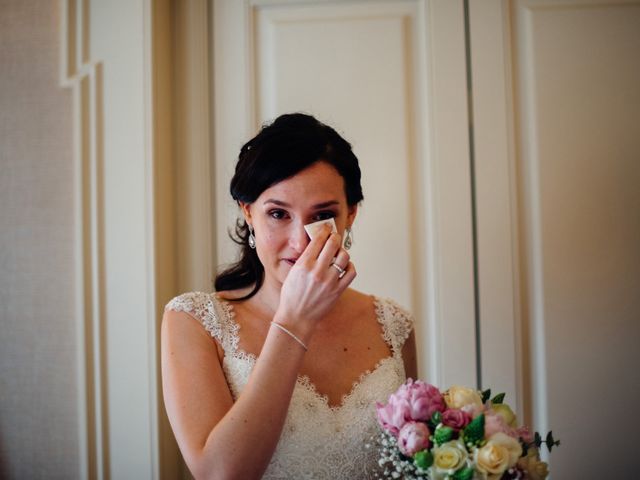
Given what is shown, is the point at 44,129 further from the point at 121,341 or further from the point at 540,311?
the point at 540,311

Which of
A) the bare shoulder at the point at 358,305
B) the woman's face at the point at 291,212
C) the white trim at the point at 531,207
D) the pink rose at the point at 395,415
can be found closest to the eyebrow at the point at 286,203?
the woman's face at the point at 291,212

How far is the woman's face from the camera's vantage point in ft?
3.92

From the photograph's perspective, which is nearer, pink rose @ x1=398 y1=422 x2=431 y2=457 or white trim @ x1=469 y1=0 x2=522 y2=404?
pink rose @ x1=398 y1=422 x2=431 y2=457

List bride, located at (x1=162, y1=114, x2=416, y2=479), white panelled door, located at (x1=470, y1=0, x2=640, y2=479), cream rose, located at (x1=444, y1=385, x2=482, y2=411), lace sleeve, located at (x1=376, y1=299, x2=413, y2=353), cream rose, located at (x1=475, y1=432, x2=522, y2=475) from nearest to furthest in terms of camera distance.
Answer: cream rose, located at (x1=475, y1=432, x2=522, y2=475) → cream rose, located at (x1=444, y1=385, x2=482, y2=411) → bride, located at (x1=162, y1=114, x2=416, y2=479) → lace sleeve, located at (x1=376, y1=299, x2=413, y2=353) → white panelled door, located at (x1=470, y1=0, x2=640, y2=479)

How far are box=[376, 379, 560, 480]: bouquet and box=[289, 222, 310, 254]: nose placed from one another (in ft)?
1.48

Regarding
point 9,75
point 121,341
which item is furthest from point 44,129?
point 121,341

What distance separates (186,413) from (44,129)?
1.28 metres

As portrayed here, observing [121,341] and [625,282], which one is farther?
[625,282]

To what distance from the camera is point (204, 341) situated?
3.94 ft

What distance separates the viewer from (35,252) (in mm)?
1704

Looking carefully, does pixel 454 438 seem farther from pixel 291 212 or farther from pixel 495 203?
pixel 495 203

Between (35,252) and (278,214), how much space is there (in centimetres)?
107

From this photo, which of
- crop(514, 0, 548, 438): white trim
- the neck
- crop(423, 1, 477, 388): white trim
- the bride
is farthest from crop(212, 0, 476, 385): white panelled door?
the neck

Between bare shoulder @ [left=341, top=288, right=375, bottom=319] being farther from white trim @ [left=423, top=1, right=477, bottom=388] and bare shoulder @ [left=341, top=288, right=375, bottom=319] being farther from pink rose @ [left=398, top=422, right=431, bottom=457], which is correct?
pink rose @ [left=398, top=422, right=431, bottom=457]
